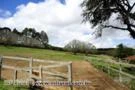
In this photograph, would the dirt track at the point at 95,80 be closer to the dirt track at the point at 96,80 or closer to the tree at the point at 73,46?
the dirt track at the point at 96,80

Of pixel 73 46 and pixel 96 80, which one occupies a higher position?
pixel 73 46

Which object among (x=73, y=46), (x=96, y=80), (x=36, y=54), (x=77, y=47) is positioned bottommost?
(x=96, y=80)

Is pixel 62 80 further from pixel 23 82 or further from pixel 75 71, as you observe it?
pixel 75 71

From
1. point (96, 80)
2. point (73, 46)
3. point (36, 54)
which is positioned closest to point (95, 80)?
point (96, 80)

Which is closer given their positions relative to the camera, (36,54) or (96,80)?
(96,80)

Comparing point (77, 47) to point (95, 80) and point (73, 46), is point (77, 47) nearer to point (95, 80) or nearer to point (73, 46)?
point (73, 46)

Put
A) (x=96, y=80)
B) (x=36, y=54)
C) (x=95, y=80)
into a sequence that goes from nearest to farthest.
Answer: (x=95, y=80) < (x=96, y=80) < (x=36, y=54)

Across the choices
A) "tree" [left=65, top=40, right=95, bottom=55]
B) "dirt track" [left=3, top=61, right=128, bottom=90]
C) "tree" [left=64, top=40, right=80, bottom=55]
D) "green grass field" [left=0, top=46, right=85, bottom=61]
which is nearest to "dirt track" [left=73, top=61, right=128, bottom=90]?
"dirt track" [left=3, top=61, right=128, bottom=90]

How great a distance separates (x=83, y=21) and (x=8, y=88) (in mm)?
23721

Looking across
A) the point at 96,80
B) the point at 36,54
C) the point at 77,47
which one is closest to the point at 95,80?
the point at 96,80

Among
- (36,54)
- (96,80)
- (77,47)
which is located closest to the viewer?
(96,80)

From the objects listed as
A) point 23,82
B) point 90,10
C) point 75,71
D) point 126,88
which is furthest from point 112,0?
point 23,82

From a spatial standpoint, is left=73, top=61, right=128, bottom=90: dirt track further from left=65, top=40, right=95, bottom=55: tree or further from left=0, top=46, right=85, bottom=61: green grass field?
left=65, top=40, right=95, bottom=55: tree

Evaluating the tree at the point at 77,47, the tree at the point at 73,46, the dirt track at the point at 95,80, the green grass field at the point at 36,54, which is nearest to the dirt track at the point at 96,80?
the dirt track at the point at 95,80
